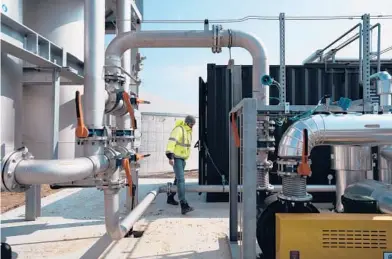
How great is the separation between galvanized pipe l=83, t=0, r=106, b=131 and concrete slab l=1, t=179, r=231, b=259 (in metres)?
1.42

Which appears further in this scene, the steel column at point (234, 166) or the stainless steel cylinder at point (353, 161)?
the steel column at point (234, 166)

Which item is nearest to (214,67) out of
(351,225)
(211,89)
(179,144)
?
(211,89)

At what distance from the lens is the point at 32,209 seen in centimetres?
443

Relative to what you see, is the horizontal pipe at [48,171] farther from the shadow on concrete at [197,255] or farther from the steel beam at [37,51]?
the shadow on concrete at [197,255]

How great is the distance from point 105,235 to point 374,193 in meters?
2.89

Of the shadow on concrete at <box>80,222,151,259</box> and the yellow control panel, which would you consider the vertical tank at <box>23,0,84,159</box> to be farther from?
the yellow control panel

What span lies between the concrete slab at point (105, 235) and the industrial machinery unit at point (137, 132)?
1.10ft

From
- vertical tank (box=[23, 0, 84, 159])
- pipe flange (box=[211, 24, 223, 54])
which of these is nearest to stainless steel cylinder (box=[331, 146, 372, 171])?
pipe flange (box=[211, 24, 223, 54])

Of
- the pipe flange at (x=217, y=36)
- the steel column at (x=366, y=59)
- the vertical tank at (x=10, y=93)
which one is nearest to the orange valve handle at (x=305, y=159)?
the steel column at (x=366, y=59)

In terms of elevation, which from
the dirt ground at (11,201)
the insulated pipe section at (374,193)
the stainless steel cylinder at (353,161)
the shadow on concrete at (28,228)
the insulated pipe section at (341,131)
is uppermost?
the insulated pipe section at (341,131)

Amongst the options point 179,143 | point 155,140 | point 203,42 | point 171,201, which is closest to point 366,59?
point 203,42

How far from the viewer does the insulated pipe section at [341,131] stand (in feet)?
8.17

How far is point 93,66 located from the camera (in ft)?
9.48

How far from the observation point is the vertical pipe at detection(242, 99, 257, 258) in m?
2.40
